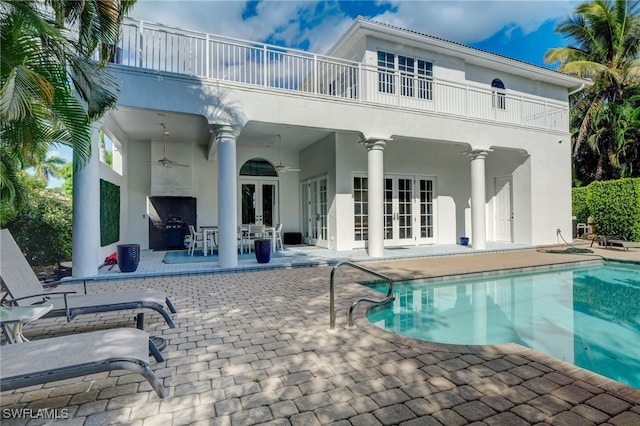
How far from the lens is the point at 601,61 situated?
60.5 feet

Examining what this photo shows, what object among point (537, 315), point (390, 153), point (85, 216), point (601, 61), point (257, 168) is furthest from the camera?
point (601, 61)

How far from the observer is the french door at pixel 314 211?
39.2 feet

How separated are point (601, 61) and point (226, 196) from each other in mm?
22445

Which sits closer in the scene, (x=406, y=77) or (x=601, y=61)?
(x=406, y=77)

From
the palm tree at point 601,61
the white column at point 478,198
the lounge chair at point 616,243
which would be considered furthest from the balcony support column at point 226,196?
the palm tree at point 601,61

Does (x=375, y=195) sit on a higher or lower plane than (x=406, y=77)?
lower

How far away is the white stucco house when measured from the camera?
7703 mm

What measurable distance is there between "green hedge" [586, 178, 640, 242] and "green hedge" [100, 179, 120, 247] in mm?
18023

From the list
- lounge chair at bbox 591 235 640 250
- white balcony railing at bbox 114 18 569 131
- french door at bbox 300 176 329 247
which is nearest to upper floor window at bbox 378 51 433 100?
white balcony railing at bbox 114 18 569 131

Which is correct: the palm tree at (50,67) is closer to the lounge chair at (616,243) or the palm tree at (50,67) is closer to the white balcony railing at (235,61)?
the white balcony railing at (235,61)

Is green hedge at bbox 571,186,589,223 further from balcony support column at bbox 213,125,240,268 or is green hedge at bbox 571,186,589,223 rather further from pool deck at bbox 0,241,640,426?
balcony support column at bbox 213,125,240,268

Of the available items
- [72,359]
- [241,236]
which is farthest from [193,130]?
[72,359]

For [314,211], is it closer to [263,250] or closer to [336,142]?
[336,142]

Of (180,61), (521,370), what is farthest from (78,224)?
(521,370)
